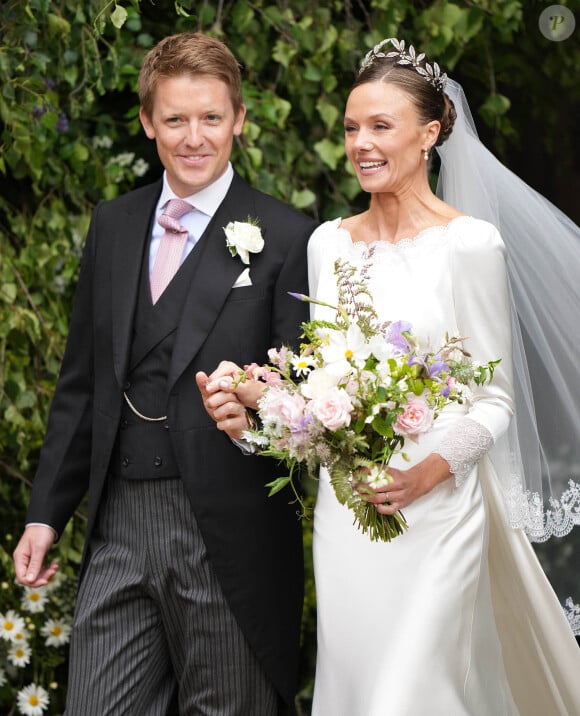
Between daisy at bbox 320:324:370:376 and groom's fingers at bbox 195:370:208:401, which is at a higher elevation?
daisy at bbox 320:324:370:376

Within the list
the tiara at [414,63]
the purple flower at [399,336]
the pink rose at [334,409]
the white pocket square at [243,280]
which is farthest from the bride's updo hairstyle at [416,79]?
the pink rose at [334,409]

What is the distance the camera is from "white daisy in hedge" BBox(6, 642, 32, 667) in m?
4.07

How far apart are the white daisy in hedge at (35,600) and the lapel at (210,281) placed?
1583mm

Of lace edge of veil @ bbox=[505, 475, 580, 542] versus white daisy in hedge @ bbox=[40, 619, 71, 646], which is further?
white daisy in hedge @ bbox=[40, 619, 71, 646]

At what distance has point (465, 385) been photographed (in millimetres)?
2529

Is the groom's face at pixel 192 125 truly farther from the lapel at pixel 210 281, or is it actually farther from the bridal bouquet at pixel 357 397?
the bridal bouquet at pixel 357 397

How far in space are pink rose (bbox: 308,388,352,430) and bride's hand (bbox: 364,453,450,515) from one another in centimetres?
19

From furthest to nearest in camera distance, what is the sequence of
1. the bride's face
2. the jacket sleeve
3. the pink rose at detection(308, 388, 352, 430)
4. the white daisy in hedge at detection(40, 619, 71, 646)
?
the white daisy in hedge at detection(40, 619, 71, 646), the jacket sleeve, the bride's face, the pink rose at detection(308, 388, 352, 430)

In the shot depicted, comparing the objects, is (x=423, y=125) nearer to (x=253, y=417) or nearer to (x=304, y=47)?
(x=253, y=417)

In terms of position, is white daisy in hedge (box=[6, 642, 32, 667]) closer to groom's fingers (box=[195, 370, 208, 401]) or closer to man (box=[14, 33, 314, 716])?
man (box=[14, 33, 314, 716])

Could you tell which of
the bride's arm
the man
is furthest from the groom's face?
the bride's arm

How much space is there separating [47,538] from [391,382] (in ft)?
4.06

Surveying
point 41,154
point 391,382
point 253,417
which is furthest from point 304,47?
point 391,382

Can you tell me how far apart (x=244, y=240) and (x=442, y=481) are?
30.2 inches
